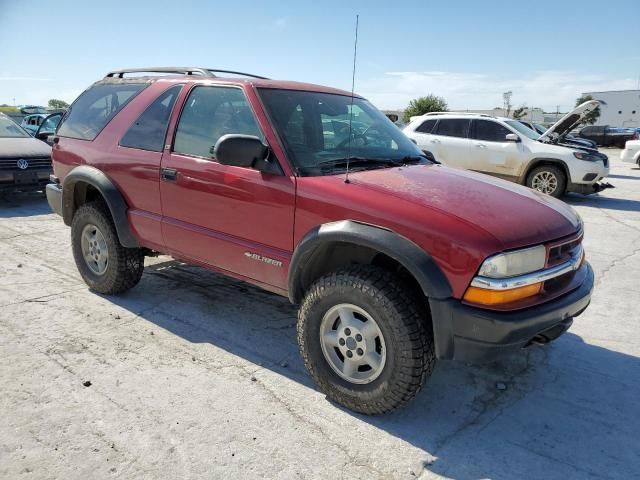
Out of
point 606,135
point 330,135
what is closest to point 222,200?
point 330,135

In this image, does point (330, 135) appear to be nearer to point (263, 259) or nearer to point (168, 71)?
point (263, 259)

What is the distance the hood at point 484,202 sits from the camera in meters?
2.58

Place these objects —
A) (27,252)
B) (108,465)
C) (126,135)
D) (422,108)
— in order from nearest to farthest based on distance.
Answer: (108,465) → (126,135) → (27,252) → (422,108)

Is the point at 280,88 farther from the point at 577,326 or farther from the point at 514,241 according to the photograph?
the point at 577,326

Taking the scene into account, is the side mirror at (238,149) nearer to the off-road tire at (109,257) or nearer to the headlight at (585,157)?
the off-road tire at (109,257)

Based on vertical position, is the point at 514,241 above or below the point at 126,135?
below

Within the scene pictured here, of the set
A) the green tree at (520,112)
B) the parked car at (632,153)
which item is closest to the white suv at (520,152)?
the parked car at (632,153)

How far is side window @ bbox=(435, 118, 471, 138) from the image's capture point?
36.3 feet

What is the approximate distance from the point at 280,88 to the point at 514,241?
1991 mm

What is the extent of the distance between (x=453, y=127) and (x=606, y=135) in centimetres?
2478

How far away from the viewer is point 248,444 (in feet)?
8.46

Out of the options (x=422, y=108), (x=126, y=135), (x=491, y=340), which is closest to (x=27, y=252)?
(x=126, y=135)

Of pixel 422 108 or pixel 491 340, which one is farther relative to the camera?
pixel 422 108

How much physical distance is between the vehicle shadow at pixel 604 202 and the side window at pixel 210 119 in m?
9.16
